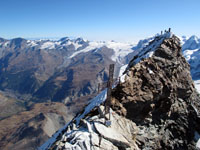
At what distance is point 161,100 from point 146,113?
531 centimetres

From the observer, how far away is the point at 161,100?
111 feet

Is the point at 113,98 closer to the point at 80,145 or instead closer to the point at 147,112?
the point at 147,112

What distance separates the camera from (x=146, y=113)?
30.9 meters

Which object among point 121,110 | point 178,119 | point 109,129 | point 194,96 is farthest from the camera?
point 194,96

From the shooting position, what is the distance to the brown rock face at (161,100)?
94.0 feet

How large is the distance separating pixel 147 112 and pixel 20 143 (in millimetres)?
196361

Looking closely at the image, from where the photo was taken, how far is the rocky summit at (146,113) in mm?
20406

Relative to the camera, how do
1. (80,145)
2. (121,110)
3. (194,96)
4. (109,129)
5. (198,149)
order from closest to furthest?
(80,145) → (109,129) → (121,110) → (198,149) → (194,96)

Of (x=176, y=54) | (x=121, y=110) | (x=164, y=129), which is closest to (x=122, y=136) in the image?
(x=121, y=110)

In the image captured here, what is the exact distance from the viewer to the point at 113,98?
27.5 metres

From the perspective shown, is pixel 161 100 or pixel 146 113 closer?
pixel 146 113

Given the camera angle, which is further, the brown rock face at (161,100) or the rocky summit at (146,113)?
the brown rock face at (161,100)

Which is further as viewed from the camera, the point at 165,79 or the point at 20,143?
the point at 20,143

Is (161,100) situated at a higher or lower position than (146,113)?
higher
